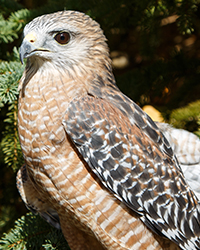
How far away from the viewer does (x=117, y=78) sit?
337 cm

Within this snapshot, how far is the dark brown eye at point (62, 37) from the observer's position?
2035mm

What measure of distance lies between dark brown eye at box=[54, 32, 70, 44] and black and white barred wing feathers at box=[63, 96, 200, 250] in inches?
15.7

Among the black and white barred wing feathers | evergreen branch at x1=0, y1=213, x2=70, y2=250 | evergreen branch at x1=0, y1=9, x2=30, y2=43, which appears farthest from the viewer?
evergreen branch at x1=0, y1=9, x2=30, y2=43

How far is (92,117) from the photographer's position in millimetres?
1970

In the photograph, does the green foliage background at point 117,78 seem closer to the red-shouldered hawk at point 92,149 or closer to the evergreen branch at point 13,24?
the evergreen branch at point 13,24

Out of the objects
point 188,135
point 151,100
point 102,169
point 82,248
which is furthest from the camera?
point 151,100

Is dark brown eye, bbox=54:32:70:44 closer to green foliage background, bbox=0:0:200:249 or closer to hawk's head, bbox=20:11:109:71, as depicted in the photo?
hawk's head, bbox=20:11:109:71

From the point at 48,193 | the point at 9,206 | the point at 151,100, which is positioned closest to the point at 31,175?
the point at 48,193

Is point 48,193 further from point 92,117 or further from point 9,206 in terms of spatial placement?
point 9,206

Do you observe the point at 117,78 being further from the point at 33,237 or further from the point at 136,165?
the point at 33,237

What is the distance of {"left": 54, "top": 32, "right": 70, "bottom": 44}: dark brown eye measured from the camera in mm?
2035

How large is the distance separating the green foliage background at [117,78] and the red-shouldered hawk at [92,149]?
1.75ft

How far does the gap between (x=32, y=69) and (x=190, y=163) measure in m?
1.53

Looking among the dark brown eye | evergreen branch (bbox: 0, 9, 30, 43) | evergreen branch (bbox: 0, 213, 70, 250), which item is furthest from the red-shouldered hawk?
evergreen branch (bbox: 0, 9, 30, 43)
